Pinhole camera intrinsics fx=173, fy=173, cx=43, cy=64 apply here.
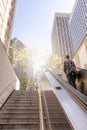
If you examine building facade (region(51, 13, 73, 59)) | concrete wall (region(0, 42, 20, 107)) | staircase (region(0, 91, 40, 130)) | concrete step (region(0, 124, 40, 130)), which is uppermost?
building facade (region(51, 13, 73, 59))

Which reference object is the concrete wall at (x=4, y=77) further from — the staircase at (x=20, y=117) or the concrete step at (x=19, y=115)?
the concrete step at (x=19, y=115)

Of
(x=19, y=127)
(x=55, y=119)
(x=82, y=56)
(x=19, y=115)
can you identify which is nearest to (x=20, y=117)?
(x=19, y=115)

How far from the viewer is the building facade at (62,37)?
10131 centimetres

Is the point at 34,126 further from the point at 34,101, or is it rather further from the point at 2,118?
the point at 34,101

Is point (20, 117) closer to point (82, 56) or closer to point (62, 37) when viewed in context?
point (82, 56)

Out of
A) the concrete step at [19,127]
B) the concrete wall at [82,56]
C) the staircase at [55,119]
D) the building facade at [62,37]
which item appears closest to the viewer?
the staircase at [55,119]

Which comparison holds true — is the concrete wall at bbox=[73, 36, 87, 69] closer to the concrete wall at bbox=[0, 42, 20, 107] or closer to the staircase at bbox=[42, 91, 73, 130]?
the concrete wall at bbox=[0, 42, 20, 107]

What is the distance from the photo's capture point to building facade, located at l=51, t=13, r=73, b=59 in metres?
101

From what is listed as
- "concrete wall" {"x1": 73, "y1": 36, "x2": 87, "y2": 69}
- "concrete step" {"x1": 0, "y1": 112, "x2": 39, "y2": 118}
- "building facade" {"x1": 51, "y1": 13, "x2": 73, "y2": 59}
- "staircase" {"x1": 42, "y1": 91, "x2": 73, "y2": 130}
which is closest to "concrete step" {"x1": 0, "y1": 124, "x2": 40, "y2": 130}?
"staircase" {"x1": 42, "y1": 91, "x2": 73, "y2": 130}

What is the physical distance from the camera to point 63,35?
106 metres

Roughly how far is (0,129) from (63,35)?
10546 cm

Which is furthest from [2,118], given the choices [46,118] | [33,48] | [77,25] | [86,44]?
[77,25]

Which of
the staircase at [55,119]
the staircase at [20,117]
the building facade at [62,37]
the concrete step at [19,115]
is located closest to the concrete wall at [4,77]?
the staircase at [20,117]

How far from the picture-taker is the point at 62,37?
10519 cm
